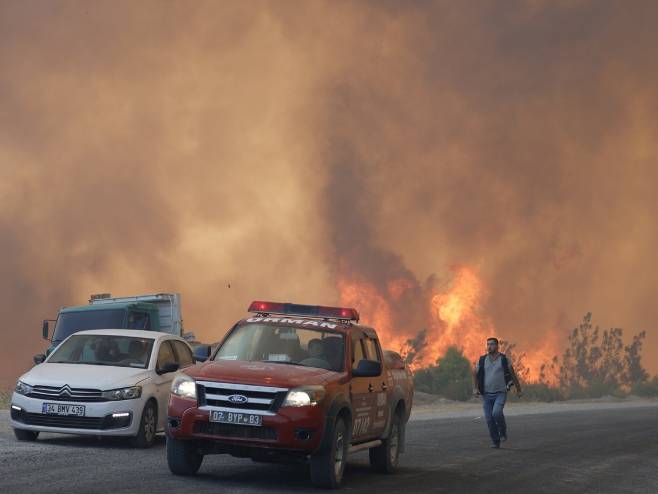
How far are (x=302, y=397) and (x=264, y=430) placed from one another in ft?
1.81

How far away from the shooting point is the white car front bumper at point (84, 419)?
18156 mm

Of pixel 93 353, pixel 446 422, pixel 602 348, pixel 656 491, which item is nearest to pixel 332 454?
pixel 656 491

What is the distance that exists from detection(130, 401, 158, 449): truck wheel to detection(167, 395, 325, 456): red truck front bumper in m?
4.96

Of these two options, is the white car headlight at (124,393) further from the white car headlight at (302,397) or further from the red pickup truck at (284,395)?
the white car headlight at (302,397)

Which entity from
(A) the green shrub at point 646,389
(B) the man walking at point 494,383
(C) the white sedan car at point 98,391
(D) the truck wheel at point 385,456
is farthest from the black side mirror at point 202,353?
(A) the green shrub at point 646,389

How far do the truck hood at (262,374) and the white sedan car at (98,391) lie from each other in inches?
158

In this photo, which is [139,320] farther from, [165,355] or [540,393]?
[540,393]

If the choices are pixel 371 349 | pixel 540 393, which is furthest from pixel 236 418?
pixel 540 393

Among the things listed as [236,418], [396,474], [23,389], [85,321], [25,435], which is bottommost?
[396,474]

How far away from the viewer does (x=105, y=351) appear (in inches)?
792

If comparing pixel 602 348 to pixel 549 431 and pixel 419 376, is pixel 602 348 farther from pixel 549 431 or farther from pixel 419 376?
pixel 549 431

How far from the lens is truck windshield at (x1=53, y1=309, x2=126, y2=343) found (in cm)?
2893

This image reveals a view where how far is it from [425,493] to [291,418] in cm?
209

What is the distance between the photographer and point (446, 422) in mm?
33500
